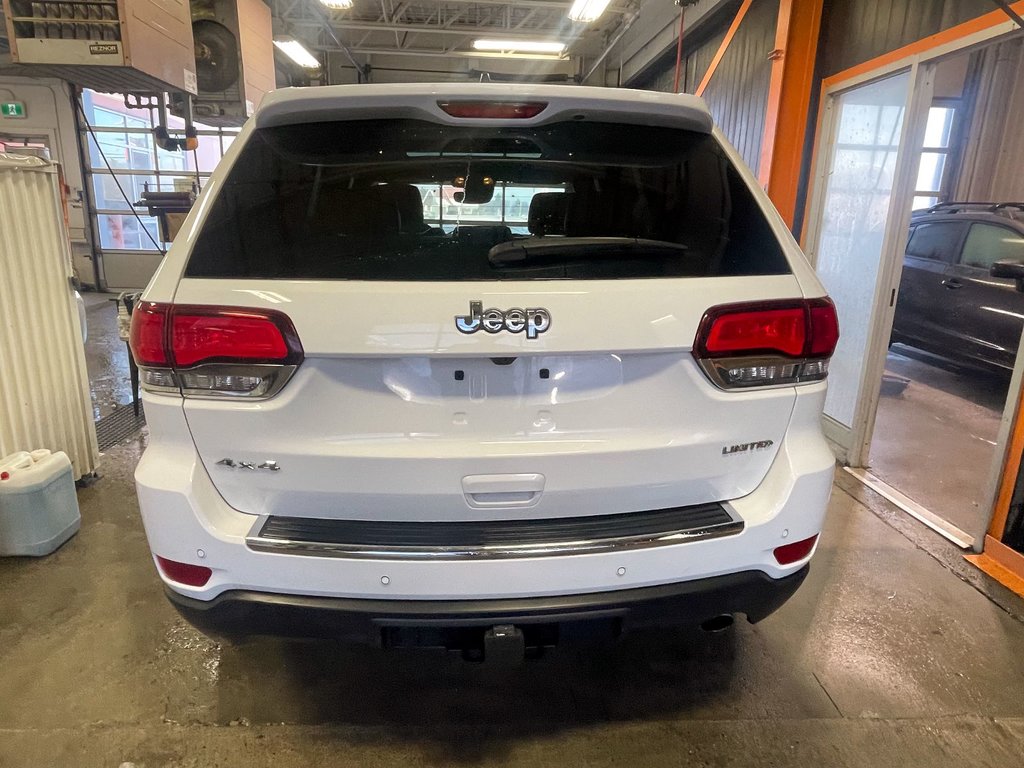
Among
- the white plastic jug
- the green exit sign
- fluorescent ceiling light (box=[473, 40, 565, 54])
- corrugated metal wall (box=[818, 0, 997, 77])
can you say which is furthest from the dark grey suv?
the green exit sign

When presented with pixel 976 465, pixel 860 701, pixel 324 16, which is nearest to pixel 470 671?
pixel 860 701

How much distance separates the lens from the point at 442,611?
4.58ft

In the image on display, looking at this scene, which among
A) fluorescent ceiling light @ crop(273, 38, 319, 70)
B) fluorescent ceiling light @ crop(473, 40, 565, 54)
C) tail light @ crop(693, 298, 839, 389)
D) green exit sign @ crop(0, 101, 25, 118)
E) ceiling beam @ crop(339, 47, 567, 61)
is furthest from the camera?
ceiling beam @ crop(339, 47, 567, 61)

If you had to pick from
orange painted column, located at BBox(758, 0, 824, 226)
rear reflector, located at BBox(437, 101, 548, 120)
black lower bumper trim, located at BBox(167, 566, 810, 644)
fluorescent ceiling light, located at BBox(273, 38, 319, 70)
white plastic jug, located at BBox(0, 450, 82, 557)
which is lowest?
white plastic jug, located at BBox(0, 450, 82, 557)

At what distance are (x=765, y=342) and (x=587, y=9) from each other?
8.14 m

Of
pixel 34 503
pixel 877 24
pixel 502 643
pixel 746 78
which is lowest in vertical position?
pixel 34 503

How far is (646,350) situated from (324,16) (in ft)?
33.8

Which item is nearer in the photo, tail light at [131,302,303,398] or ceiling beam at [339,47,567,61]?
tail light at [131,302,303,398]

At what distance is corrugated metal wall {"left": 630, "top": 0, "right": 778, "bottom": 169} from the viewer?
211 inches

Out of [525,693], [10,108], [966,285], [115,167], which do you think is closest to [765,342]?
[525,693]

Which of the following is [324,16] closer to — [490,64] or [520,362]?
[490,64]

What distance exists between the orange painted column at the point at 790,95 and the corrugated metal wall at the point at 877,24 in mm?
91

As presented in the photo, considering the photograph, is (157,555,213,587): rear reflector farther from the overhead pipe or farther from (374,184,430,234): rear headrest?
the overhead pipe

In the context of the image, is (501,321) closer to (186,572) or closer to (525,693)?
(186,572)
